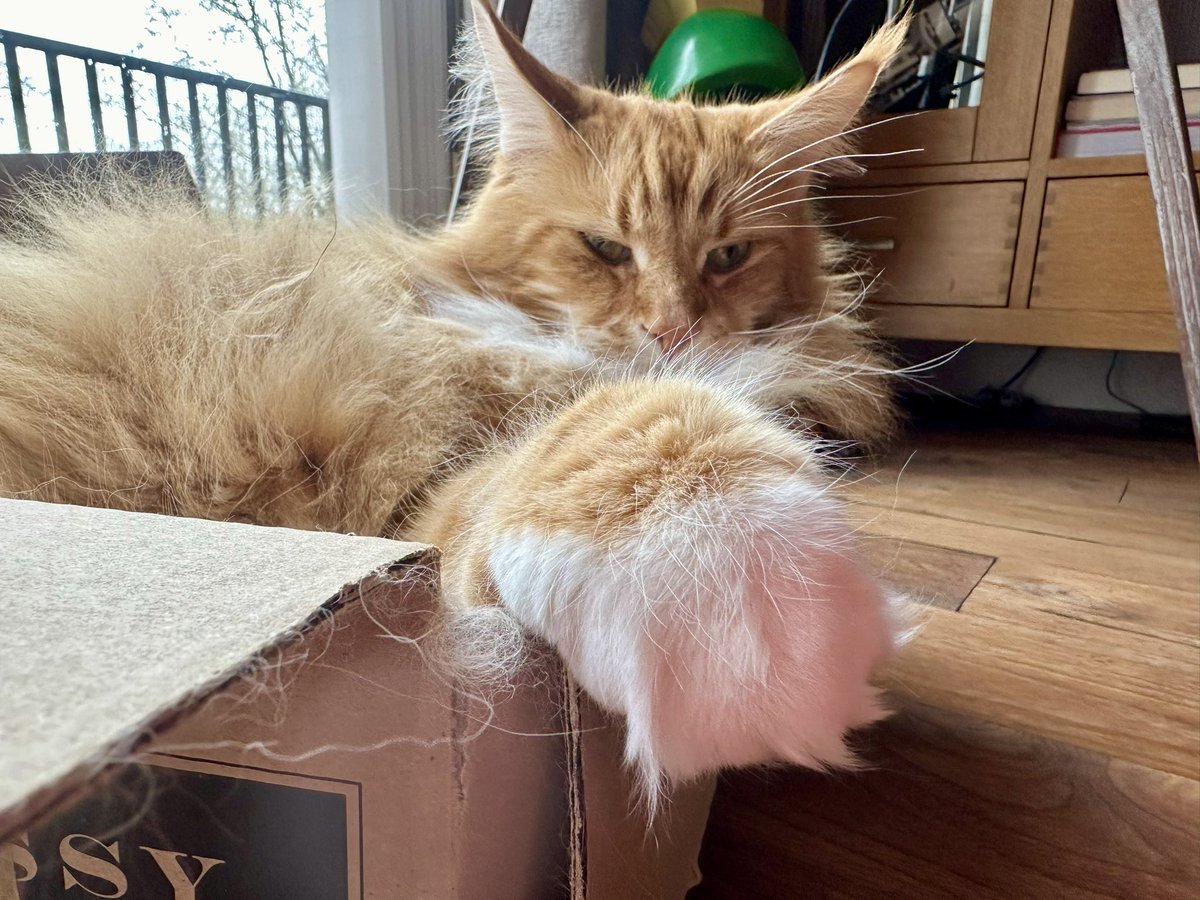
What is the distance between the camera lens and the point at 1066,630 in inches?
37.6

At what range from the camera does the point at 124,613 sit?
0.91 ft

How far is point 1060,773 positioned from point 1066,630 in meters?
0.33

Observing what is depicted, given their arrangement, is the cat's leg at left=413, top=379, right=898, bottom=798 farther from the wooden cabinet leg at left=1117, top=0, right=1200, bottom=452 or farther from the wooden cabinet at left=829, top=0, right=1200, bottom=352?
the wooden cabinet at left=829, top=0, right=1200, bottom=352

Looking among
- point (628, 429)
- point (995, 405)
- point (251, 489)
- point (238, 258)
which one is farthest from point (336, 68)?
point (995, 405)

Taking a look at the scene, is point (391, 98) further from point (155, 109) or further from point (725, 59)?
point (725, 59)

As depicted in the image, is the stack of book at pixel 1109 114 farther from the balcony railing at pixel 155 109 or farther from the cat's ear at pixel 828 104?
the balcony railing at pixel 155 109

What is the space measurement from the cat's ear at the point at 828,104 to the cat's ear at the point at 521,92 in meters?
0.23

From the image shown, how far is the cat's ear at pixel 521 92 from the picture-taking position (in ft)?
2.74

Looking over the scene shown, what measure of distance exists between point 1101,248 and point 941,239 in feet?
1.11

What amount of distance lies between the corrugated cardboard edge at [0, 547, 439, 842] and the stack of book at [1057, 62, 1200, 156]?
2.03 meters

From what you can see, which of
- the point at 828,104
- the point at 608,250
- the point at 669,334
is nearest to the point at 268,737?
the point at 669,334

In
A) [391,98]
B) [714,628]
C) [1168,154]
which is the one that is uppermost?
[391,98]

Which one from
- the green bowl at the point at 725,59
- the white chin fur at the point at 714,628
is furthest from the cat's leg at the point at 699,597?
the green bowl at the point at 725,59

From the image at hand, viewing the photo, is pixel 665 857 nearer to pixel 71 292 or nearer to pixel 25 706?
pixel 25 706
